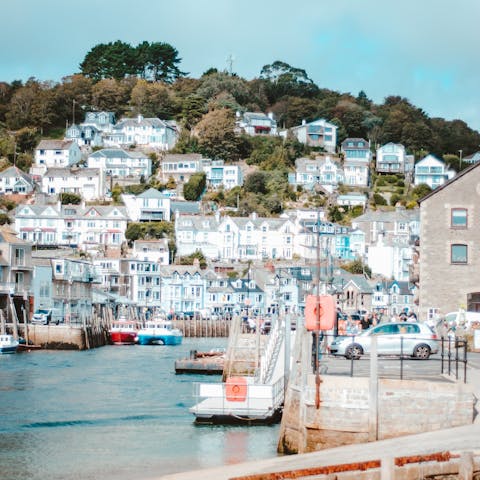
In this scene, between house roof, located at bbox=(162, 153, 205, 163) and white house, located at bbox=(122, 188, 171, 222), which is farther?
house roof, located at bbox=(162, 153, 205, 163)

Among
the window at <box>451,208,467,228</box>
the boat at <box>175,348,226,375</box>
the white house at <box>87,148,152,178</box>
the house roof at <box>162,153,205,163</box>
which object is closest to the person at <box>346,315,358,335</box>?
the boat at <box>175,348,226,375</box>

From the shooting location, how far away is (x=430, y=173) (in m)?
188

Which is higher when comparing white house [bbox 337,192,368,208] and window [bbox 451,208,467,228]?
white house [bbox 337,192,368,208]

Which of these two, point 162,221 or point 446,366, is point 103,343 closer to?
point 446,366

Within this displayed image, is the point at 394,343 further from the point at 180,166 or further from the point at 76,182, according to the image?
the point at 180,166

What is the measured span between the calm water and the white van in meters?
11.9

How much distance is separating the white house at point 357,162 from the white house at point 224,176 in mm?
19574

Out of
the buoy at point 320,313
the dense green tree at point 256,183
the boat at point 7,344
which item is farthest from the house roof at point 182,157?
the buoy at point 320,313

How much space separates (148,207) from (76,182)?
1813cm

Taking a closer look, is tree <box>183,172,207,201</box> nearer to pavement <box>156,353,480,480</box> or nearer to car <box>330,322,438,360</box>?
car <box>330,322,438,360</box>

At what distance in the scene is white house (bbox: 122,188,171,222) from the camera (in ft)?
550

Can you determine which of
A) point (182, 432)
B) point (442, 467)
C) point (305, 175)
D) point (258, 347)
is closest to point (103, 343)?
point (258, 347)

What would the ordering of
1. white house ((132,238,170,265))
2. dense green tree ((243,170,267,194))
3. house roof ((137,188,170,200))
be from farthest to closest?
dense green tree ((243,170,267,194)) < house roof ((137,188,170,200)) < white house ((132,238,170,265))

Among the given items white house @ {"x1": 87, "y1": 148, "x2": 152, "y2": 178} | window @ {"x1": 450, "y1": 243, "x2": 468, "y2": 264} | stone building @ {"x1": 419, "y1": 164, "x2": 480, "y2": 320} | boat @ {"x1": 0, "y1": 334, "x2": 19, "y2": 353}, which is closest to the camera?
stone building @ {"x1": 419, "y1": 164, "x2": 480, "y2": 320}
